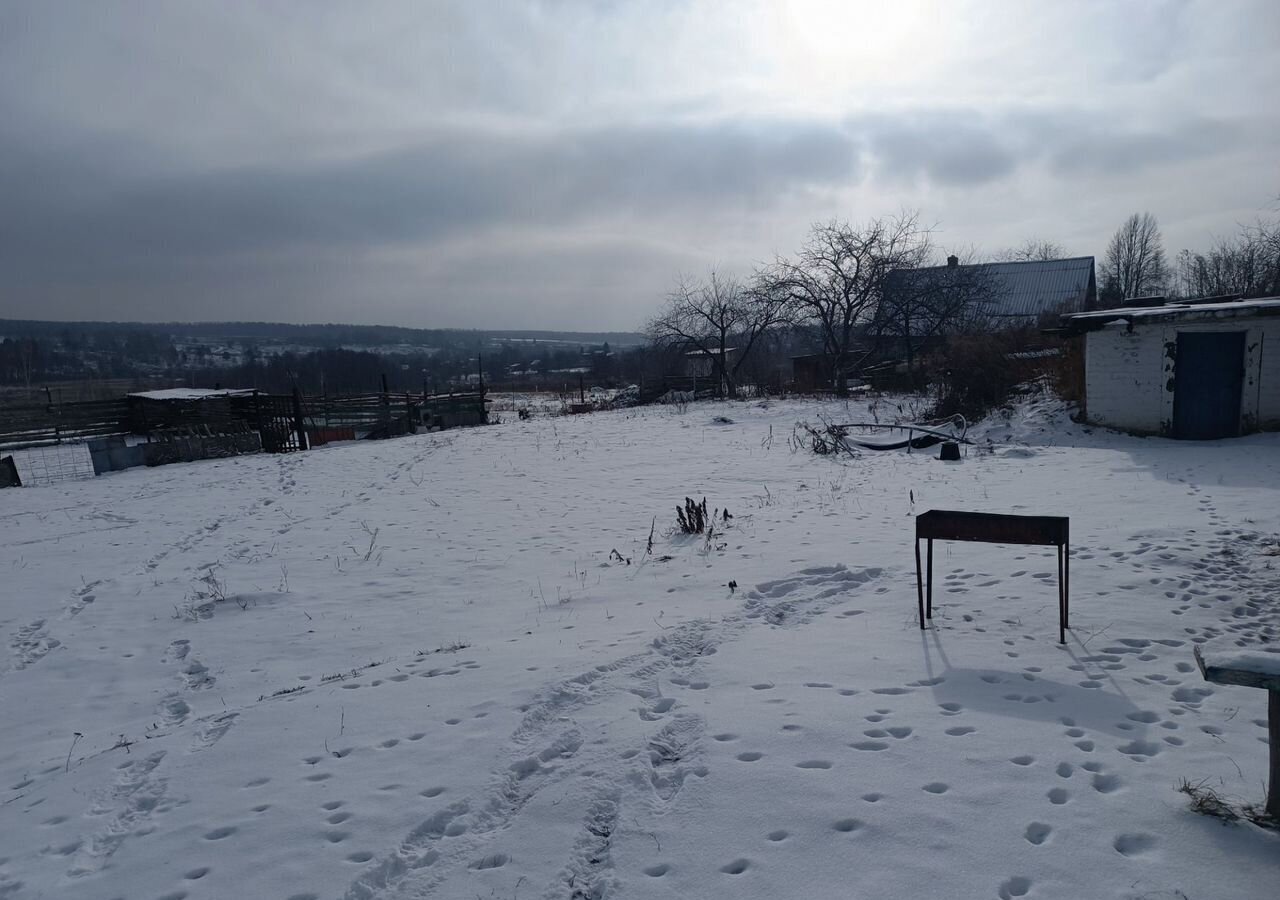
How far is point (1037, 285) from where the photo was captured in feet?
127

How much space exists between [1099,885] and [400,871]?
2984 millimetres

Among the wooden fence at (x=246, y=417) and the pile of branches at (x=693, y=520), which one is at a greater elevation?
the wooden fence at (x=246, y=417)

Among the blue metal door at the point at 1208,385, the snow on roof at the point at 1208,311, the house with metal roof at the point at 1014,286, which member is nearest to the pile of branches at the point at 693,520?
the snow on roof at the point at 1208,311

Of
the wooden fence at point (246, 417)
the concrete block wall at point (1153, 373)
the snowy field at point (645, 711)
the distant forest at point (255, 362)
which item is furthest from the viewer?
the distant forest at point (255, 362)

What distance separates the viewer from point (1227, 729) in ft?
12.6

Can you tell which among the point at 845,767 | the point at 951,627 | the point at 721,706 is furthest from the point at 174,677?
the point at 951,627

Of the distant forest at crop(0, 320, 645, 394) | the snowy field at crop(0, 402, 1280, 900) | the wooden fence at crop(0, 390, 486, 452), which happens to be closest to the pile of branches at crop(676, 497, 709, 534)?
the snowy field at crop(0, 402, 1280, 900)

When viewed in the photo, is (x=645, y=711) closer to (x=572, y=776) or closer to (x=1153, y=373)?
(x=572, y=776)

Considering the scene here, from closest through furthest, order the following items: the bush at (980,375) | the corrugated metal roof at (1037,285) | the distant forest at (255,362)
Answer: the bush at (980,375) < the corrugated metal roof at (1037,285) < the distant forest at (255,362)

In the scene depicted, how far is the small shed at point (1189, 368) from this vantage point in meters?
14.1

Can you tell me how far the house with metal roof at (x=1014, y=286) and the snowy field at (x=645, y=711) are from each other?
23.1m

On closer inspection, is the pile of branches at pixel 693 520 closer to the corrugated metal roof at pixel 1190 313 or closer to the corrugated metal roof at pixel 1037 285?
the corrugated metal roof at pixel 1190 313

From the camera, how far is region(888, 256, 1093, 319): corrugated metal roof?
36.8 meters

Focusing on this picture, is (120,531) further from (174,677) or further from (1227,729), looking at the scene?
A: (1227,729)
